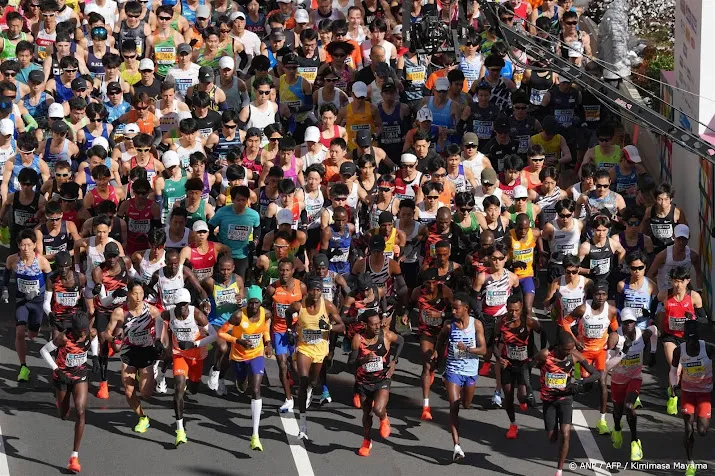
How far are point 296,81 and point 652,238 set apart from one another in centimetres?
596

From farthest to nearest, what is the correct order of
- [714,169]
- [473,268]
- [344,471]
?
[714,169], [473,268], [344,471]

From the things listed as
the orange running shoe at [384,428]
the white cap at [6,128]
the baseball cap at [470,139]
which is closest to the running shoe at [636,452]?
the orange running shoe at [384,428]

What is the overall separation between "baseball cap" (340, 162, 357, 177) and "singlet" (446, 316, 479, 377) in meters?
3.32

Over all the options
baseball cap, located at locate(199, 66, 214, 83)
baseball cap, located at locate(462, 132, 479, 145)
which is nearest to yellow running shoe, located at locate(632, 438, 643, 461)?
baseball cap, located at locate(462, 132, 479, 145)

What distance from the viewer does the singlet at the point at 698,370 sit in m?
19.7

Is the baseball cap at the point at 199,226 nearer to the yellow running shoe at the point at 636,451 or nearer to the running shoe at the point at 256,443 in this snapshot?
the running shoe at the point at 256,443

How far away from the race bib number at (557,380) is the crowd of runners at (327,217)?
24 millimetres

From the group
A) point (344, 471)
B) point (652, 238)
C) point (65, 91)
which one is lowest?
point (344, 471)

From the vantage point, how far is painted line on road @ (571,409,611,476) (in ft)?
65.5

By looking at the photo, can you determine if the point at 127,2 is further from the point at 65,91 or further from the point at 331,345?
the point at 331,345

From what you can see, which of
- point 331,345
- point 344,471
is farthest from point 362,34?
point 344,471

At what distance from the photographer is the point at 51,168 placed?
2402cm

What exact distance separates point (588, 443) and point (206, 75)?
7894 mm

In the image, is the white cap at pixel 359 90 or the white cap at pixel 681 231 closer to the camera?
the white cap at pixel 681 231
